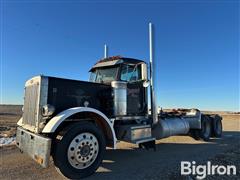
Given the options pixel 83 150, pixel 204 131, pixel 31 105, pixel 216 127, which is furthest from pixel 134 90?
pixel 216 127

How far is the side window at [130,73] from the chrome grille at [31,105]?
8.61 feet

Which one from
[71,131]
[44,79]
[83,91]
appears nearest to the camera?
[71,131]

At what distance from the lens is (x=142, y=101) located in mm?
7617

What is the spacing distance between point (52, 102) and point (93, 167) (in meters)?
1.84

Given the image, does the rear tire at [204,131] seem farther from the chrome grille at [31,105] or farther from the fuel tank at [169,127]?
the chrome grille at [31,105]

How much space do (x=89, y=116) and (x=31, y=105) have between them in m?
1.51

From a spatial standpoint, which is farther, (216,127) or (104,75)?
(216,127)

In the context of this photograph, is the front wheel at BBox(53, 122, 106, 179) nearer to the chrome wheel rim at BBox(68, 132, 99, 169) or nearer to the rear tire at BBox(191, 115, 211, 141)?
the chrome wheel rim at BBox(68, 132, 99, 169)

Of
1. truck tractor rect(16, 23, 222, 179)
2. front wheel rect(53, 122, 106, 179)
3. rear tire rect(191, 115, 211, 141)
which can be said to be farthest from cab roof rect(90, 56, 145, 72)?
rear tire rect(191, 115, 211, 141)

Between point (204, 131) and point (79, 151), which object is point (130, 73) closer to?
point (79, 151)

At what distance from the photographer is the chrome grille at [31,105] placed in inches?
213

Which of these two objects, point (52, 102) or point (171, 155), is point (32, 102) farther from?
point (171, 155)

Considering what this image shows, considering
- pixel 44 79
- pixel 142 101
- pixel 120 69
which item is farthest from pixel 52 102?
pixel 142 101

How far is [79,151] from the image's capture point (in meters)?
4.96
